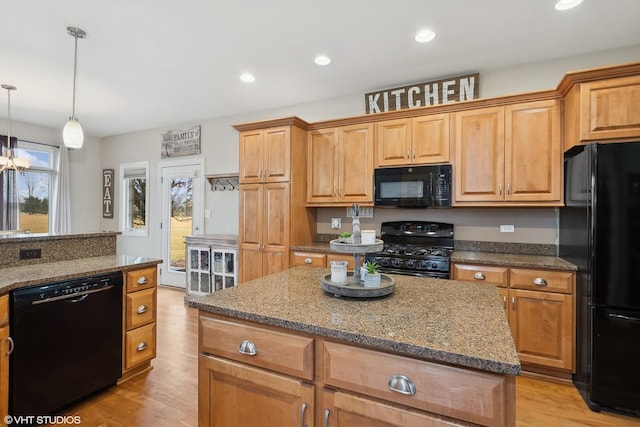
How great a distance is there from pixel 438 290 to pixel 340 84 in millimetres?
2747

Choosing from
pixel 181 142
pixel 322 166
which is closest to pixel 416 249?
pixel 322 166

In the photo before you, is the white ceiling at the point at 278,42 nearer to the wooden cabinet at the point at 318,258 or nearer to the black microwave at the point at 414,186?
the black microwave at the point at 414,186

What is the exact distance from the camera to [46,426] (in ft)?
6.23

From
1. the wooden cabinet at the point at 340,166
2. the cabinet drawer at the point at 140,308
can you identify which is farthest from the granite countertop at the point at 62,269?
the wooden cabinet at the point at 340,166

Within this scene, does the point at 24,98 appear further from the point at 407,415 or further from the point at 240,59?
the point at 407,415

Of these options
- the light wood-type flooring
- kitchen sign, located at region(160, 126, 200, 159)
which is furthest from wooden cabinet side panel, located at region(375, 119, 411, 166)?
kitchen sign, located at region(160, 126, 200, 159)

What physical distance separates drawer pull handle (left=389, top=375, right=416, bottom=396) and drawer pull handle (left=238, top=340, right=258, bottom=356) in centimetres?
53

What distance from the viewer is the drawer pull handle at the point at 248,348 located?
122cm

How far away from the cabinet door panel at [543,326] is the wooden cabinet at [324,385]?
1985 mm

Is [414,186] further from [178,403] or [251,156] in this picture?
A: [178,403]

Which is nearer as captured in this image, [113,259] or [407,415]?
[407,415]

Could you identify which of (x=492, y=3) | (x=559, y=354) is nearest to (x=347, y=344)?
Result: (x=559, y=354)

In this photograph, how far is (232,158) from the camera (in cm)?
483

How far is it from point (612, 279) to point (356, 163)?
2302 mm
